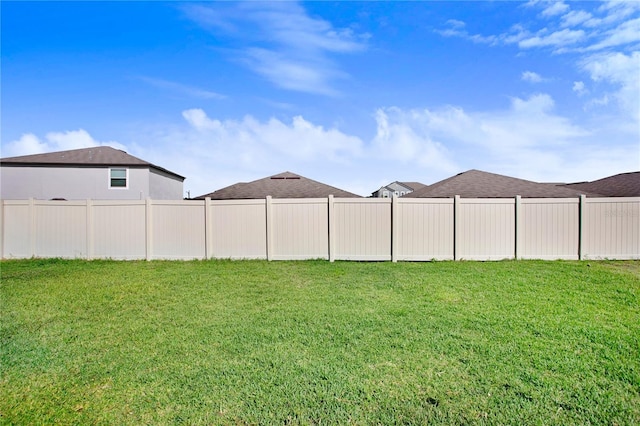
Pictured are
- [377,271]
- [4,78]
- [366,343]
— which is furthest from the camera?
[4,78]

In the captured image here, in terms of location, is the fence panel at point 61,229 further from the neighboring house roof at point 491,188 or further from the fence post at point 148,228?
the neighboring house roof at point 491,188

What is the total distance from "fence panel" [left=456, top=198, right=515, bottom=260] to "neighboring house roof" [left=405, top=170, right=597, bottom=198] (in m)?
3.63

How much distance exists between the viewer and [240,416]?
218 cm

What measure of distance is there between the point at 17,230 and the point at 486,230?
13567 mm

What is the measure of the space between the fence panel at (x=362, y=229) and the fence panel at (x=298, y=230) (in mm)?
412

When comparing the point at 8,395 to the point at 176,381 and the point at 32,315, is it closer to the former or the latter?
the point at 176,381

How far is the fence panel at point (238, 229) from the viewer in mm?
9141

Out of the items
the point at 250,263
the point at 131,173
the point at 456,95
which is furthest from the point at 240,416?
the point at 131,173

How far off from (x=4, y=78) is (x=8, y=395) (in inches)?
352

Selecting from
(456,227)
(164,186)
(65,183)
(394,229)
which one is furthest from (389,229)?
(65,183)

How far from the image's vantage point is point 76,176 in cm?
1722

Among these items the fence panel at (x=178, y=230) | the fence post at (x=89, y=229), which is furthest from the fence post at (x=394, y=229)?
the fence post at (x=89, y=229)

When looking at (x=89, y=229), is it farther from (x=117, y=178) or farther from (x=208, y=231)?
(x=117, y=178)

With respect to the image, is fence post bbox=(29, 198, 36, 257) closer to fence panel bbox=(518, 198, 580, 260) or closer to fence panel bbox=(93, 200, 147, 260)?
fence panel bbox=(93, 200, 147, 260)
